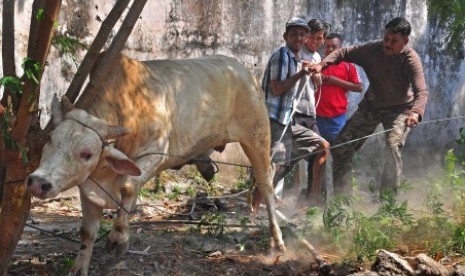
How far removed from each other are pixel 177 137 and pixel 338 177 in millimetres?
2831

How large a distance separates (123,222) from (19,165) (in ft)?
2.79

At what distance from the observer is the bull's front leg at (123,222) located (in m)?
5.25

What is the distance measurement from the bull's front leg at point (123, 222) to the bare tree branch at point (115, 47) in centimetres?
64

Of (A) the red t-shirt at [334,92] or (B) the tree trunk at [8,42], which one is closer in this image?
(B) the tree trunk at [8,42]

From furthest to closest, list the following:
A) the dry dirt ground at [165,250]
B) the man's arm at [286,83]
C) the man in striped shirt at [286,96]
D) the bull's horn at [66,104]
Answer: the man in striped shirt at [286,96], the man's arm at [286,83], the dry dirt ground at [165,250], the bull's horn at [66,104]

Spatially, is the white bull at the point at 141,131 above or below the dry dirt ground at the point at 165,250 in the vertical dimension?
above

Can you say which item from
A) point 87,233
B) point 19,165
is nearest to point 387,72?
point 87,233

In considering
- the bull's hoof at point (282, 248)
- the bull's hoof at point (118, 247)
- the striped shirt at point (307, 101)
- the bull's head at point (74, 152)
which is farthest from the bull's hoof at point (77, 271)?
the striped shirt at point (307, 101)

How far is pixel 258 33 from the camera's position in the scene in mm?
9609

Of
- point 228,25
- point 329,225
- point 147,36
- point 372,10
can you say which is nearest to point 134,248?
point 329,225

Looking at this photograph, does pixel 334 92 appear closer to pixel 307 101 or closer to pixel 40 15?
pixel 307 101

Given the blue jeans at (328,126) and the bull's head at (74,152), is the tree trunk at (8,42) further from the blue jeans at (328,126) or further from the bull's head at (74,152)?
the blue jeans at (328,126)

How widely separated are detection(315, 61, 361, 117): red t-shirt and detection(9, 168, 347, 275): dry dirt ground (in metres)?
1.38

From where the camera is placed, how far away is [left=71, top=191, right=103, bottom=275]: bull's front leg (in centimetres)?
522
